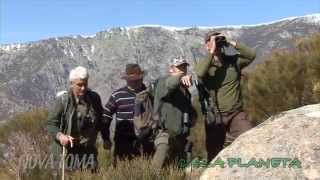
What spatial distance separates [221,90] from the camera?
6023mm

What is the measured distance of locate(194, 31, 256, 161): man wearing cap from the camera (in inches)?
235

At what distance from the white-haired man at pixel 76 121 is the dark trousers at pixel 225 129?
1148mm

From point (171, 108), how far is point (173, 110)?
0.03 metres

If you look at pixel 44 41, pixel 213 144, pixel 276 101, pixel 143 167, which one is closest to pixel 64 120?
pixel 143 167

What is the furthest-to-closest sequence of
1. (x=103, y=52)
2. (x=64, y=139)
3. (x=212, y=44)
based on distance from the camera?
1. (x=103, y=52)
2. (x=212, y=44)
3. (x=64, y=139)

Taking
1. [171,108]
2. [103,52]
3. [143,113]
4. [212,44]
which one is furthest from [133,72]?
[103,52]

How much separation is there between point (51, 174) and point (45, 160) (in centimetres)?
23

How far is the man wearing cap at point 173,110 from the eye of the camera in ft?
18.6

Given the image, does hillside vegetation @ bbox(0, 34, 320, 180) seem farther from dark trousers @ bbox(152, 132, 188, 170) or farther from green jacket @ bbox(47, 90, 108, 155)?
dark trousers @ bbox(152, 132, 188, 170)

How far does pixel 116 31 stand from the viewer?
192 meters

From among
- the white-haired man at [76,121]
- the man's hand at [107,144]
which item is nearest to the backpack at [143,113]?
the man's hand at [107,144]

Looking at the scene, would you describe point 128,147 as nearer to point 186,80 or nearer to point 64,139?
point 64,139

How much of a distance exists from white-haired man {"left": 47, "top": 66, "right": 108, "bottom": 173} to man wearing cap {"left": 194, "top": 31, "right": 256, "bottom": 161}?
109 centimetres

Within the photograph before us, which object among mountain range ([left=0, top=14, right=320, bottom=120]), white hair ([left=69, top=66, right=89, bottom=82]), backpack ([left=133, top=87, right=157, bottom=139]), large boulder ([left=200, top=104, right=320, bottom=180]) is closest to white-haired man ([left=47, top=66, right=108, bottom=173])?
white hair ([left=69, top=66, right=89, bottom=82])
